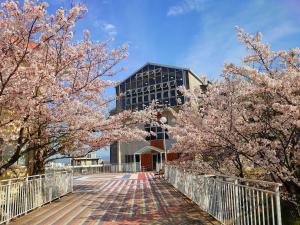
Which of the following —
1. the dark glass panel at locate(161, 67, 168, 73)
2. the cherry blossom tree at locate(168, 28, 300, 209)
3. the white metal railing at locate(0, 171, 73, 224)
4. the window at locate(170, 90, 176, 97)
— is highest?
the dark glass panel at locate(161, 67, 168, 73)

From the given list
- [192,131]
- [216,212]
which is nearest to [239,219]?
[216,212]

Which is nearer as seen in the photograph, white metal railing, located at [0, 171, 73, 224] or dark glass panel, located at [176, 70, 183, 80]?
white metal railing, located at [0, 171, 73, 224]

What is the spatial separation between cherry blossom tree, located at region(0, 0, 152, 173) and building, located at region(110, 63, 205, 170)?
933 inches

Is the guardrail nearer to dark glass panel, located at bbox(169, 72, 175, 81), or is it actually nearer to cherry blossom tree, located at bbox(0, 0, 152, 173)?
dark glass panel, located at bbox(169, 72, 175, 81)

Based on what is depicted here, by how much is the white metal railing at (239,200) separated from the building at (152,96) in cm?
2517

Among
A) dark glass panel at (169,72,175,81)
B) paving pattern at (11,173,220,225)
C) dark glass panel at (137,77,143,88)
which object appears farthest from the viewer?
dark glass panel at (137,77,143,88)

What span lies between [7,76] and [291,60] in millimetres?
6308

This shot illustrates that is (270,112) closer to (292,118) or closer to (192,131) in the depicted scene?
(292,118)

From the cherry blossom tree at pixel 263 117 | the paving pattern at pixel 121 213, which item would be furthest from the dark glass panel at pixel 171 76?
the cherry blossom tree at pixel 263 117

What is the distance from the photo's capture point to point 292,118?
586 centimetres

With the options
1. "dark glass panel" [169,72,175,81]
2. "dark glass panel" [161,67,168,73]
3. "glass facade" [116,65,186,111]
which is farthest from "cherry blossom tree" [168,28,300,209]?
"dark glass panel" [161,67,168,73]

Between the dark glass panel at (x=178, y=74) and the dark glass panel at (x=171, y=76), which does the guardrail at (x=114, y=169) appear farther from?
the dark glass panel at (x=178, y=74)

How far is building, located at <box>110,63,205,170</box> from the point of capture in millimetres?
34562

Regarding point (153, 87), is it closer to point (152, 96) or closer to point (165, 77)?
point (152, 96)
